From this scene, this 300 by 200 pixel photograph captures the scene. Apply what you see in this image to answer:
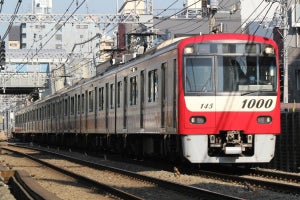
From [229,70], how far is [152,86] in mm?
2713

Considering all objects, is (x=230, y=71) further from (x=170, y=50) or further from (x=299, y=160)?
(x=299, y=160)

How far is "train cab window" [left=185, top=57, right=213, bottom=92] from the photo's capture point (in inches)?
599

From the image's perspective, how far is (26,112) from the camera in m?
59.6

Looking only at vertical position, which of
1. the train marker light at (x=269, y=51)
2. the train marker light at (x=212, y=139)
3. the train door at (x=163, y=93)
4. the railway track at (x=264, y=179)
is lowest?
the railway track at (x=264, y=179)

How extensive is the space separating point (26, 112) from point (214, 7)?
117 feet

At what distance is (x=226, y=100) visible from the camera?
602 inches

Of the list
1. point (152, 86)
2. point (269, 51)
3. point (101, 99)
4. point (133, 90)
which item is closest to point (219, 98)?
point (269, 51)

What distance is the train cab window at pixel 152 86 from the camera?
17.1 metres

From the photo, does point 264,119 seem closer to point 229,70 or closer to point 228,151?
point 228,151

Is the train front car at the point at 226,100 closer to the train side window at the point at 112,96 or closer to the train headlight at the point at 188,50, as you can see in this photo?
the train headlight at the point at 188,50

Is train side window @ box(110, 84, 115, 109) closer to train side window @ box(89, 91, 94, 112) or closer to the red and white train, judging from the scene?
train side window @ box(89, 91, 94, 112)

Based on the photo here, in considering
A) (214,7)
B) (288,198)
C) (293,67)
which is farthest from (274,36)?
(288,198)

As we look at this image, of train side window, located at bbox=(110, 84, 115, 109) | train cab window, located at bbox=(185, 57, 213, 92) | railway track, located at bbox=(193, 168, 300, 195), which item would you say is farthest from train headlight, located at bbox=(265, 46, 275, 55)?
train side window, located at bbox=(110, 84, 115, 109)

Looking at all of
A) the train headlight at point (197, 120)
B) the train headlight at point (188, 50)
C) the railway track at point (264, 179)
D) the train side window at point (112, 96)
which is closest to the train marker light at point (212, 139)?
the train headlight at point (197, 120)
